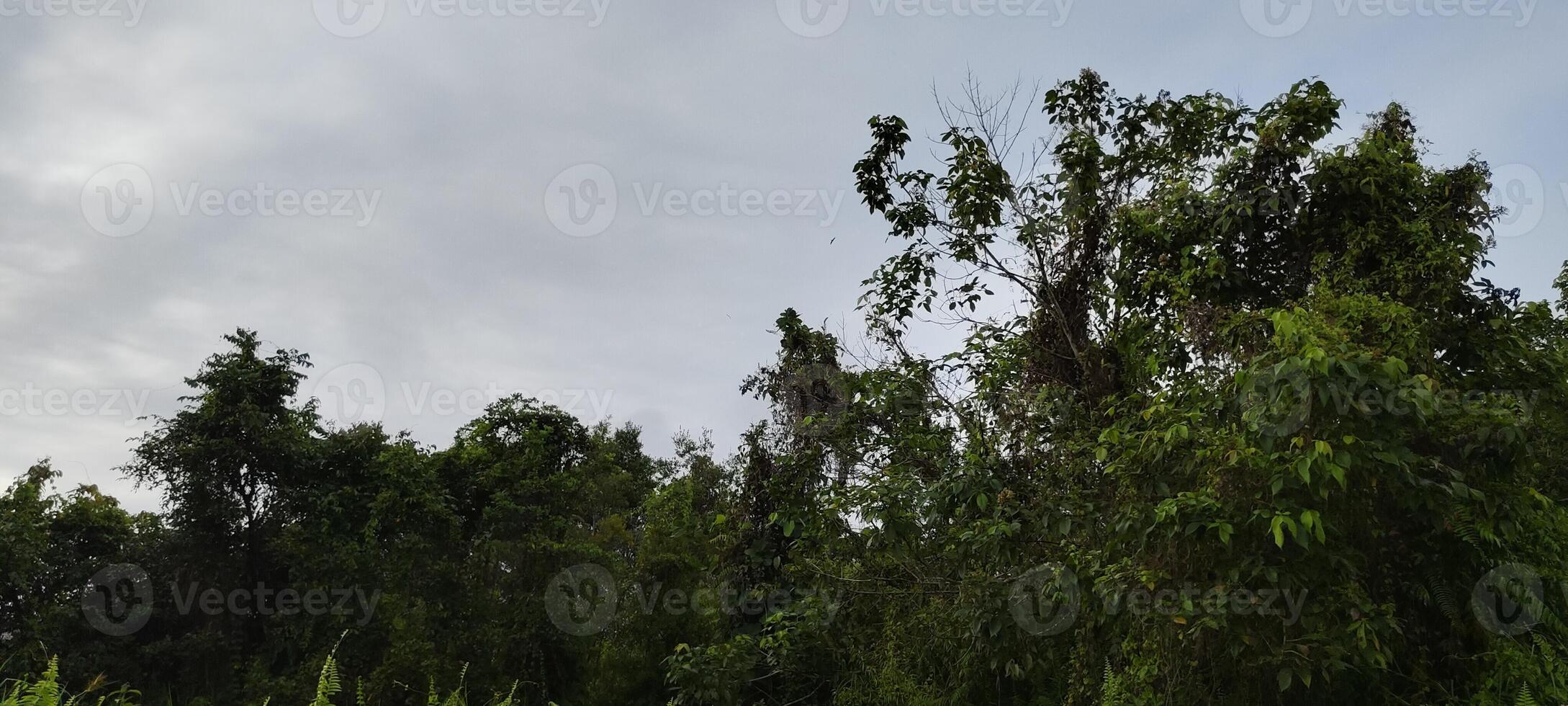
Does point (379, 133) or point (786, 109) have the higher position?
point (379, 133)

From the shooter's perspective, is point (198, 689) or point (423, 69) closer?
point (423, 69)

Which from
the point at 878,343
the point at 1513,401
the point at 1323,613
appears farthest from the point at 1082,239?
the point at 1323,613

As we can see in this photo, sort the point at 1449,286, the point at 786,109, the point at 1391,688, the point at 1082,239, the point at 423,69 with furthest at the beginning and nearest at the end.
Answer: the point at 423,69, the point at 786,109, the point at 1082,239, the point at 1449,286, the point at 1391,688

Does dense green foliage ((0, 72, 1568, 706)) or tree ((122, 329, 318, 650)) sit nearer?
dense green foliage ((0, 72, 1568, 706))

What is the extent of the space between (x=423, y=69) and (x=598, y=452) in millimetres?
10925

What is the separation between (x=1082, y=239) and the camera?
659 cm

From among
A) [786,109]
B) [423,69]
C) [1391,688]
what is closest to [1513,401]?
[1391,688]

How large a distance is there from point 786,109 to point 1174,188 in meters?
4.74

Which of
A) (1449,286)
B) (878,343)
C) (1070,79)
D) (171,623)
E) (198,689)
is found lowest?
(198,689)

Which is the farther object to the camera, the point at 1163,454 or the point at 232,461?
the point at 232,461

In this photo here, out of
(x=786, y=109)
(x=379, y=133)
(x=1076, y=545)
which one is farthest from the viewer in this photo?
(x=379, y=133)

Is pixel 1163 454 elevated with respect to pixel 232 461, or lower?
lower

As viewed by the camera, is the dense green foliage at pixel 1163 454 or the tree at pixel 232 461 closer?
the dense green foliage at pixel 1163 454

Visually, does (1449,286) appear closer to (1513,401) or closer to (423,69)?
(1513,401)
